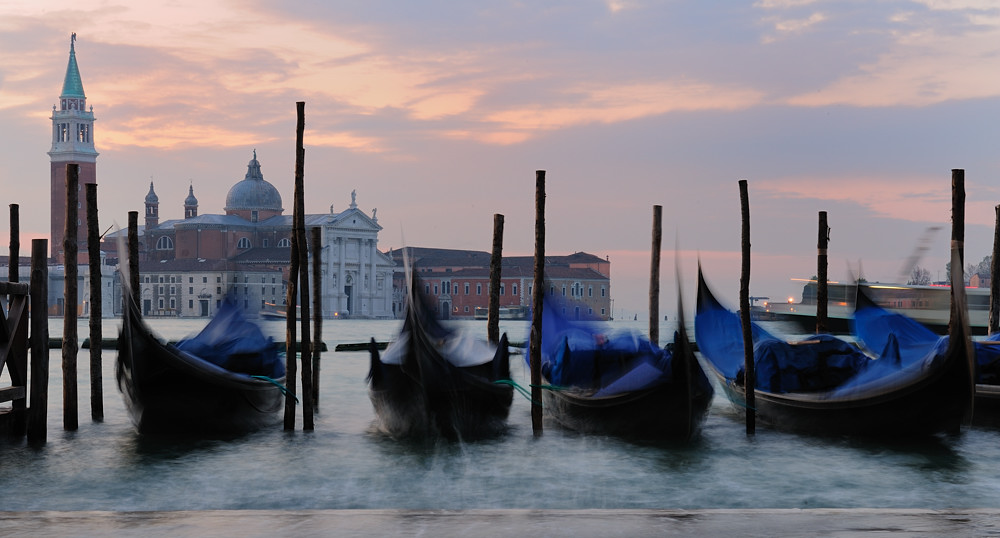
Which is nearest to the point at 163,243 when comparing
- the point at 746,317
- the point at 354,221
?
the point at 354,221

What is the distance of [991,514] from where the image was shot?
3883mm

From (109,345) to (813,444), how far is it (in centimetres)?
1913

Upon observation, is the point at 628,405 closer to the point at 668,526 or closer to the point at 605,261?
the point at 668,526

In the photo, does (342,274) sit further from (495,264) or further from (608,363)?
(608,363)

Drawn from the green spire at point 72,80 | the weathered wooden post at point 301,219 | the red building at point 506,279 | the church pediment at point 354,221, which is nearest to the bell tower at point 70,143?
the green spire at point 72,80

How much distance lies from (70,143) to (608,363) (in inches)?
2581

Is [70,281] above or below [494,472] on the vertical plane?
above

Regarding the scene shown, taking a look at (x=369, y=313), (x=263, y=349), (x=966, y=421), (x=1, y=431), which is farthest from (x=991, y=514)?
(x=369, y=313)

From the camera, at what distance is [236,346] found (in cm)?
Answer: 943

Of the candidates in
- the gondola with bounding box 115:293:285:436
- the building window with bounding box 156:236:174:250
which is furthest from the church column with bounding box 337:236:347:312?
the gondola with bounding box 115:293:285:436

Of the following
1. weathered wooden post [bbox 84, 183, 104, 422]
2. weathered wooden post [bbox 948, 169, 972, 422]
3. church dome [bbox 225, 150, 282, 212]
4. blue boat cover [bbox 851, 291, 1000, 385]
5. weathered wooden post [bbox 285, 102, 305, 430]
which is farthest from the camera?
church dome [bbox 225, 150, 282, 212]

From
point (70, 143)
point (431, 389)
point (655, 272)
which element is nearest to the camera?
point (431, 389)

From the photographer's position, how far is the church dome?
70.4 m

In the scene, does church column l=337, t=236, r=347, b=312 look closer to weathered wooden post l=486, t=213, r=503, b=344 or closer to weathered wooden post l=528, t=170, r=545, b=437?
weathered wooden post l=486, t=213, r=503, b=344
